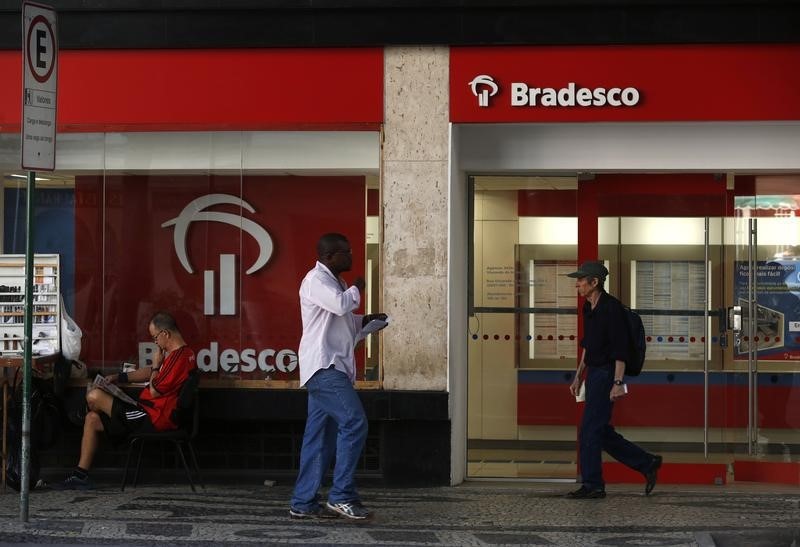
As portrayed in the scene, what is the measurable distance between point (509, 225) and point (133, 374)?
3135 millimetres

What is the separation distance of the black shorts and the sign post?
1.54 m

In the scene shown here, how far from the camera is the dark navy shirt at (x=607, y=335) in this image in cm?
952

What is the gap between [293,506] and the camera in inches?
333

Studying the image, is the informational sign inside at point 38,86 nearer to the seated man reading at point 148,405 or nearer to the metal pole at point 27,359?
the metal pole at point 27,359

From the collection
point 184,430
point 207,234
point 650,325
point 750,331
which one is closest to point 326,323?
point 184,430

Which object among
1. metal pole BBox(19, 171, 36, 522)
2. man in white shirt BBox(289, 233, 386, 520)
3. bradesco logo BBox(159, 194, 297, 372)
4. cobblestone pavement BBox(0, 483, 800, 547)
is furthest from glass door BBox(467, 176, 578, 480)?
metal pole BBox(19, 171, 36, 522)

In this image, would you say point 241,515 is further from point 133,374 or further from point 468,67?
point 468,67

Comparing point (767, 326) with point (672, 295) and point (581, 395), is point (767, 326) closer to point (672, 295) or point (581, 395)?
point (672, 295)

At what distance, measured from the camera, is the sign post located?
7.78 meters

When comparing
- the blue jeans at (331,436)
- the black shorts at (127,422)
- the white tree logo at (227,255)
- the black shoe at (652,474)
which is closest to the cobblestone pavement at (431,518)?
the black shoe at (652,474)

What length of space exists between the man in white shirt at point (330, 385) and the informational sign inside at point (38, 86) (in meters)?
1.76

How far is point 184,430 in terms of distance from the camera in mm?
9617

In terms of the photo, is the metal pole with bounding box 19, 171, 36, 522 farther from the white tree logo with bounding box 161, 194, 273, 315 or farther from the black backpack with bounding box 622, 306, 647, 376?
the black backpack with bounding box 622, 306, 647, 376

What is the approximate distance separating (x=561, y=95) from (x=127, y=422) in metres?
3.94
